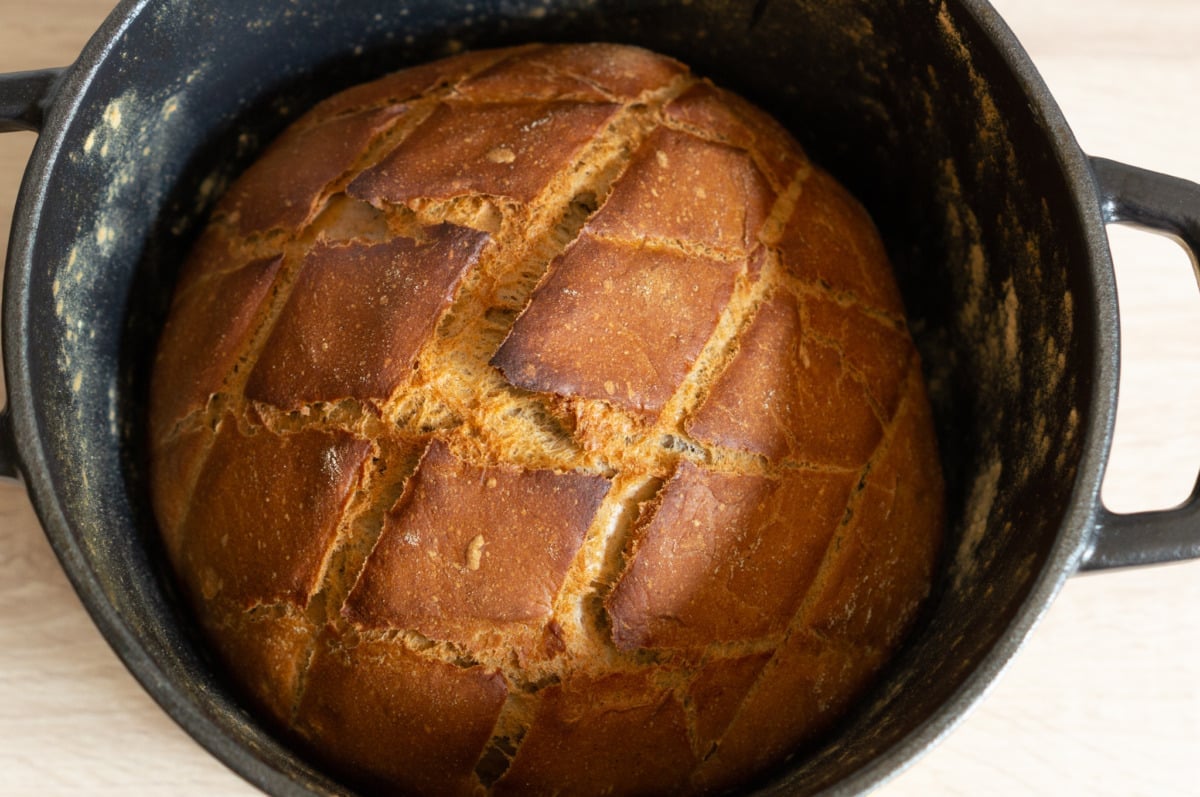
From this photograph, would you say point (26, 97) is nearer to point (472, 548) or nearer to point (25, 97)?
point (25, 97)

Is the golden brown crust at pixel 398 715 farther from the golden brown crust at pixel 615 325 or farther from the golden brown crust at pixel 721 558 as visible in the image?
the golden brown crust at pixel 615 325

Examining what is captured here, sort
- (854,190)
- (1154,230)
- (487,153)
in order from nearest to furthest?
(1154,230), (487,153), (854,190)

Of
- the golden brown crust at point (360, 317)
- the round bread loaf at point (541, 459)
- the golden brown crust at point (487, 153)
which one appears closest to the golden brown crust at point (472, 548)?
the round bread loaf at point (541, 459)

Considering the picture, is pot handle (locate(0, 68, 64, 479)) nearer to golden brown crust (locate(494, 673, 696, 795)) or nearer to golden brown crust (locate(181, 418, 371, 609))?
golden brown crust (locate(181, 418, 371, 609))

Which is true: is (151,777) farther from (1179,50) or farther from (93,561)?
(1179,50)

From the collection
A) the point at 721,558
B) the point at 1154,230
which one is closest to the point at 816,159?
the point at 1154,230

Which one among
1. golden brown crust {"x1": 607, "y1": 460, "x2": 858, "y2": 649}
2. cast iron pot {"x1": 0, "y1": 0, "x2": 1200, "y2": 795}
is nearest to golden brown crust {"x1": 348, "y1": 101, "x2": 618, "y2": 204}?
cast iron pot {"x1": 0, "y1": 0, "x2": 1200, "y2": 795}

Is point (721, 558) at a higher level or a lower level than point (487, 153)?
lower

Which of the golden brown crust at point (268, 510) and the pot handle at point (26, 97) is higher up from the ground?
the pot handle at point (26, 97)
